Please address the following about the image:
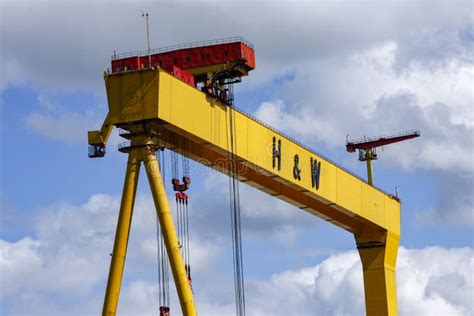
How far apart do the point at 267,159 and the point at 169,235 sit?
6.72 metres

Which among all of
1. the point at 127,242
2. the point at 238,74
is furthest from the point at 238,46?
the point at 127,242

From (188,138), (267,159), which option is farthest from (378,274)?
(188,138)

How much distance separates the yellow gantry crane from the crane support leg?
689cm

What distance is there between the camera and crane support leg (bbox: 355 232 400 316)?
55312 mm

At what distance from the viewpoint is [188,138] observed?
40375mm

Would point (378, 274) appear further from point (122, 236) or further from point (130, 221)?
point (122, 236)

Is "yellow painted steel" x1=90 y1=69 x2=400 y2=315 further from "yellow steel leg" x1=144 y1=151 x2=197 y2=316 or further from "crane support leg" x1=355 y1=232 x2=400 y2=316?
"yellow steel leg" x1=144 y1=151 x2=197 y2=316

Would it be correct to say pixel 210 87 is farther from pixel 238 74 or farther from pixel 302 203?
pixel 302 203

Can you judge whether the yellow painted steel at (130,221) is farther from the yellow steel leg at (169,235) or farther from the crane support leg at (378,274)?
the crane support leg at (378,274)

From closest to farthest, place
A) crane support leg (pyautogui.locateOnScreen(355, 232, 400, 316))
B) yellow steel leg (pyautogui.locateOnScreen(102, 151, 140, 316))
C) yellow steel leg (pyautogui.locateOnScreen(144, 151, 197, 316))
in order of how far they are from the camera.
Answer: yellow steel leg (pyautogui.locateOnScreen(144, 151, 197, 316)), yellow steel leg (pyautogui.locateOnScreen(102, 151, 140, 316)), crane support leg (pyautogui.locateOnScreen(355, 232, 400, 316))

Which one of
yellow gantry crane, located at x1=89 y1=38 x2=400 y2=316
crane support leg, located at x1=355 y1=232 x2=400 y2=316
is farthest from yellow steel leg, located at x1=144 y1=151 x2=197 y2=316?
crane support leg, located at x1=355 y1=232 x2=400 y2=316

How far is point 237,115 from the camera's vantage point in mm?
42188

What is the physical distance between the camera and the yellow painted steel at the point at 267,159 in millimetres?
38344

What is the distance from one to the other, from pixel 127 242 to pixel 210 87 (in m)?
5.77
